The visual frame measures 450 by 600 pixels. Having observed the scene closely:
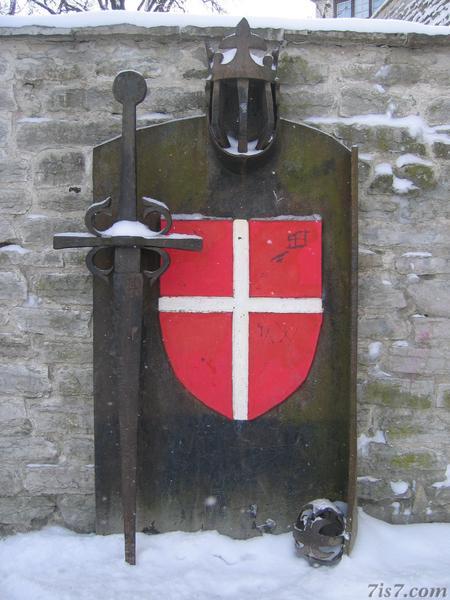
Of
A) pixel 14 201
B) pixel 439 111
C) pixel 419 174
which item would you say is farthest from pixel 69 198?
pixel 439 111

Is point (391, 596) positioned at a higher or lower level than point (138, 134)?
lower

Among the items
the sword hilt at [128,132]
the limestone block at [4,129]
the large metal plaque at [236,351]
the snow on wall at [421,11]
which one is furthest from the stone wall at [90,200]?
the snow on wall at [421,11]

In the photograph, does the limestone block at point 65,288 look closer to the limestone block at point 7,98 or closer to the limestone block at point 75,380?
the limestone block at point 75,380

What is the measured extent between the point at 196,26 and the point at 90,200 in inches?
27.4

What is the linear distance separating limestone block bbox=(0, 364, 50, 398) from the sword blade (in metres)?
0.36

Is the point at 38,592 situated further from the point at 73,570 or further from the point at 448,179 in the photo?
the point at 448,179

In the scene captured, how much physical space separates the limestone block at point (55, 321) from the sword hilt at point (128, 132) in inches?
16.6

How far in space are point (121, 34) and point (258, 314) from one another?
3.51 feet

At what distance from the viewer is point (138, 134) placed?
184 cm

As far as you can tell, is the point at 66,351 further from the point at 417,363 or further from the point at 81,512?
the point at 417,363

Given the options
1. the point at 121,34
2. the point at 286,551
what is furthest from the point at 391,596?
the point at 121,34

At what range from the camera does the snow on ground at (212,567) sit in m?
1.63

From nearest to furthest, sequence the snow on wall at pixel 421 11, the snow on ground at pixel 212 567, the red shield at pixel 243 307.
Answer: the snow on ground at pixel 212 567, the red shield at pixel 243 307, the snow on wall at pixel 421 11

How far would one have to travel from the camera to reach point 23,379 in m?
1.93
